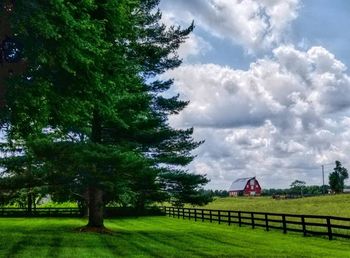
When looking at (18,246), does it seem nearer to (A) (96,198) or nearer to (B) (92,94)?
(B) (92,94)

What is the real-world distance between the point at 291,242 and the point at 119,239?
27.2 ft

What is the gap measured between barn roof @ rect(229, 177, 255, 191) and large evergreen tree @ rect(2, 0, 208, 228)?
136826 millimetres

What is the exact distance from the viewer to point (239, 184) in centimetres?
17388

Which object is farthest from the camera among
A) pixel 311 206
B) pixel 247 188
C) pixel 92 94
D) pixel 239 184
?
pixel 239 184

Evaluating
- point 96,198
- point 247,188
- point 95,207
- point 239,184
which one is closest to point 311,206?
point 95,207

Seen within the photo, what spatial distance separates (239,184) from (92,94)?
525 ft

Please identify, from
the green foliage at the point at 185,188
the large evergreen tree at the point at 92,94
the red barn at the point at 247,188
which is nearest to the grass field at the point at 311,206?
the green foliage at the point at 185,188

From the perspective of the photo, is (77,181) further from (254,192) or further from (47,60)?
(254,192)

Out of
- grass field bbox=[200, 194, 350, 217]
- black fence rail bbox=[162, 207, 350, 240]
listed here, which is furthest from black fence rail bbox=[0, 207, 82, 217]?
grass field bbox=[200, 194, 350, 217]

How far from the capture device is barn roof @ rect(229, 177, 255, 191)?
167762mm

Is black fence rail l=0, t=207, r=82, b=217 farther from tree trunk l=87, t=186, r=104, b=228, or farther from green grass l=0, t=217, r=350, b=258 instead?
green grass l=0, t=217, r=350, b=258

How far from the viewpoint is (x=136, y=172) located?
85.5 ft

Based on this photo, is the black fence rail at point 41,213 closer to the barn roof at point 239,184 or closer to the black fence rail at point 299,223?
the black fence rail at point 299,223

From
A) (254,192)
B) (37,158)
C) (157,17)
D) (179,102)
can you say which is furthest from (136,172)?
(254,192)
